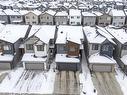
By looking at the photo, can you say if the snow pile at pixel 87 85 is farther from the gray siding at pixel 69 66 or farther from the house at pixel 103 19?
the house at pixel 103 19

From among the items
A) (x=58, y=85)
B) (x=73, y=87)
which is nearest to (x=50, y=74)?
(x=58, y=85)

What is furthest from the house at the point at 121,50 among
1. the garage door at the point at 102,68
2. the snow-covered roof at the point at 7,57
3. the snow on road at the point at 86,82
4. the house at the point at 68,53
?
the snow-covered roof at the point at 7,57

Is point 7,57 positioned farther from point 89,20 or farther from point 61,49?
point 89,20

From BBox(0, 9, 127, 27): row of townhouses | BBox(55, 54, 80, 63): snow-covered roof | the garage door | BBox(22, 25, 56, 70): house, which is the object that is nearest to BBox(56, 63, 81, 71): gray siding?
BBox(55, 54, 80, 63): snow-covered roof

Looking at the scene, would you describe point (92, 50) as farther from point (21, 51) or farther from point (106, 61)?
point (21, 51)

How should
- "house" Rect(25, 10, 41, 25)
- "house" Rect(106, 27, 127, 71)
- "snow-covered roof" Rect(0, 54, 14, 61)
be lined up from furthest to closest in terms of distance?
"house" Rect(25, 10, 41, 25)
"house" Rect(106, 27, 127, 71)
"snow-covered roof" Rect(0, 54, 14, 61)

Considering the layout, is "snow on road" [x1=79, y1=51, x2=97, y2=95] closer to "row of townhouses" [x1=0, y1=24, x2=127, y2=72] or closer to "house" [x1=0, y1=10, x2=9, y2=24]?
"row of townhouses" [x1=0, y1=24, x2=127, y2=72]

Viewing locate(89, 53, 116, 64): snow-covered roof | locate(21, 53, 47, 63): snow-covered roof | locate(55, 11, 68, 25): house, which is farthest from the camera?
locate(55, 11, 68, 25): house
